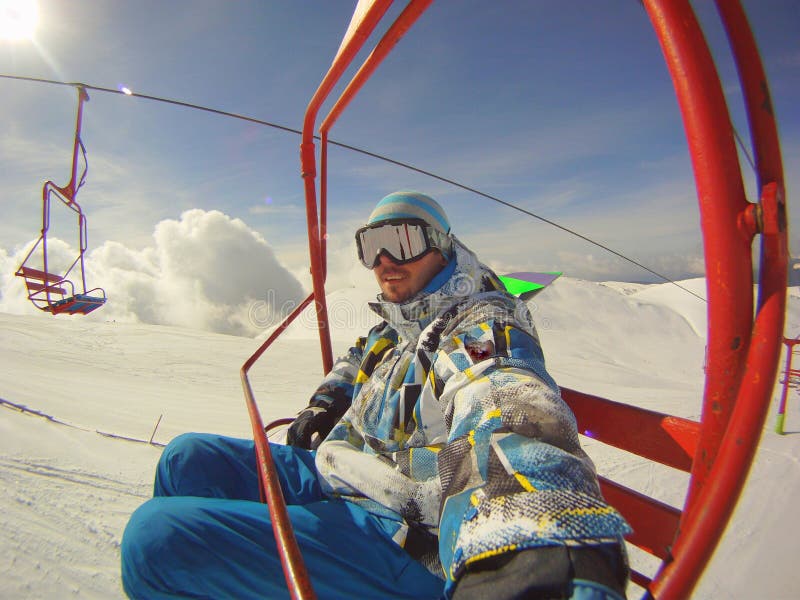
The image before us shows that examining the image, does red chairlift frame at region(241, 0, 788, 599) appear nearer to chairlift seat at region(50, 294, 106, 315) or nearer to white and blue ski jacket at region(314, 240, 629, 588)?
white and blue ski jacket at region(314, 240, 629, 588)

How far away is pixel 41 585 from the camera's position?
1.48 metres

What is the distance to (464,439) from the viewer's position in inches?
33.3

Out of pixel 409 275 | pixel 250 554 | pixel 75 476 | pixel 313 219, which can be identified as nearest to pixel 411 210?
pixel 409 275

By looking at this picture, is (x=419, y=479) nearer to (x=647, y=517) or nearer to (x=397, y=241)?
(x=647, y=517)

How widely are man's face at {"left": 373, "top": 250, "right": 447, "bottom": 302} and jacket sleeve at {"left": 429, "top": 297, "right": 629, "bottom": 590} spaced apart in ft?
1.99

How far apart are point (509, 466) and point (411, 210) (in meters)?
1.28

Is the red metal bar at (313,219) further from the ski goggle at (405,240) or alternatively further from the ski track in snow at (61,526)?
the ski track in snow at (61,526)

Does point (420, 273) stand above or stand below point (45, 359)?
above

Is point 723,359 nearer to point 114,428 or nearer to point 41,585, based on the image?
point 41,585

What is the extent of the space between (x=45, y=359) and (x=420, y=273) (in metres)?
10.1

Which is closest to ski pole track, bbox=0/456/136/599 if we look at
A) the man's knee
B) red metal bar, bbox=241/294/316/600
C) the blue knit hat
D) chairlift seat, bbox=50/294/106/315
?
the man's knee

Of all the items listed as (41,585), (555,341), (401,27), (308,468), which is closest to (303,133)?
(401,27)

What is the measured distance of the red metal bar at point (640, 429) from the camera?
1.26 m

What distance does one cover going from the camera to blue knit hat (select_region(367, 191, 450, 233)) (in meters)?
1.74
